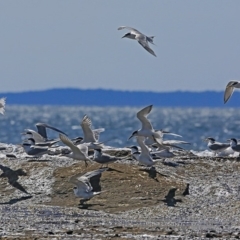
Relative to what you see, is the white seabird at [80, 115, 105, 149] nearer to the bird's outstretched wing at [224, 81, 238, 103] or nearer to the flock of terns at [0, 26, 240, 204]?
the flock of terns at [0, 26, 240, 204]

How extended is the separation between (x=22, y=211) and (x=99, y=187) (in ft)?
5.88

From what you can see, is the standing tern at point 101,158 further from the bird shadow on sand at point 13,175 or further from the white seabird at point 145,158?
the bird shadow on sand at point 13,175

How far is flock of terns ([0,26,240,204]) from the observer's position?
18.6 meters

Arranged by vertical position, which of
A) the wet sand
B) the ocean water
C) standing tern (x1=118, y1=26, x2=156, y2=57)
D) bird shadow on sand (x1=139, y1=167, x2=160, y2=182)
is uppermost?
standing tern (x1=118, y1=26, x2=156, y2=57)

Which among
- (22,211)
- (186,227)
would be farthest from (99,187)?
(186,227)

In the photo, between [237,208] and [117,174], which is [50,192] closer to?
[117,174]

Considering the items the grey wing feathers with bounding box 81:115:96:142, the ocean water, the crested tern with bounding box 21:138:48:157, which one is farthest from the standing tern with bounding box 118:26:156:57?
the ocean water

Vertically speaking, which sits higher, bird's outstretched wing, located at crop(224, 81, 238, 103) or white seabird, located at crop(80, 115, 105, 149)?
bird's outstretched wing, located at crop(224, 81, 238, 103)

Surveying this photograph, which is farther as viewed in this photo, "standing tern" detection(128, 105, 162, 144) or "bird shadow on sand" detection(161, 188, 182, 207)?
"standing tern" detection(128, 105, 162, 144)

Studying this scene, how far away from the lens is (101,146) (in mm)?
21891

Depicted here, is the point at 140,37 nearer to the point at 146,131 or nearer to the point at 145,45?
the point at 145,45

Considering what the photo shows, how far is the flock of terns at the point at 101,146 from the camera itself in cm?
1864

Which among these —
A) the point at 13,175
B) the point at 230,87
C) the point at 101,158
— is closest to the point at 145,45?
the point at 101,158

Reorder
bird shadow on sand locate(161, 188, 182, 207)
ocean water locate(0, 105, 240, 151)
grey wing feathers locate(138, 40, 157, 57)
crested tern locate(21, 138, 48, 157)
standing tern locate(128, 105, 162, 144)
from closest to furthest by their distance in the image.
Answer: bird shadow on sand locate(161, 188, 182, 207) → grey wing feathers locate(138, 40, 157, 57) → standing tern locate(128, 105, 162, 144) → crested tern locate(21, 138, 48, 157) → ocean water locate(0, 105, 240, 151)
